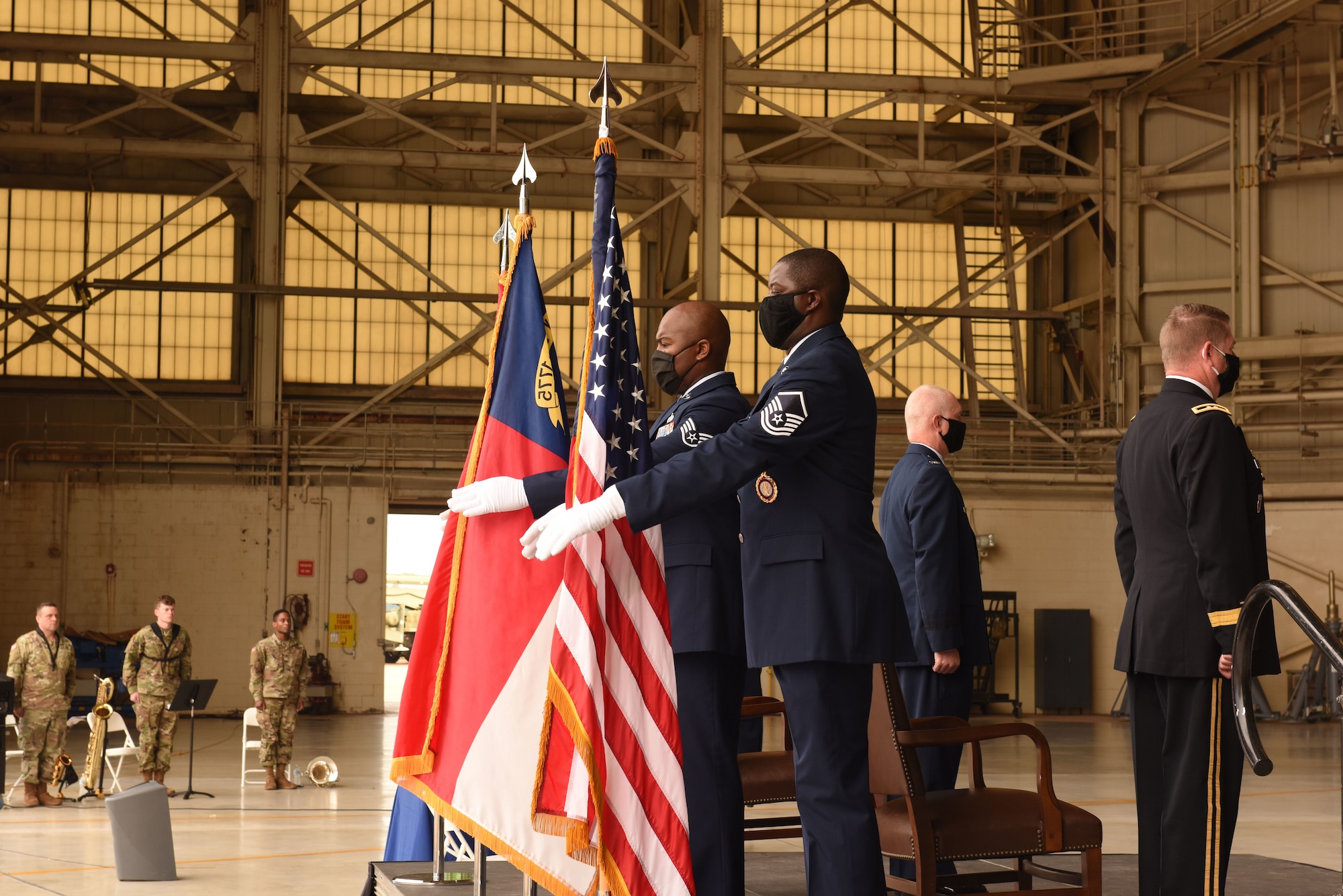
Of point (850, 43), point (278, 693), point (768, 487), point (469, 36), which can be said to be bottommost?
point (278, 693)

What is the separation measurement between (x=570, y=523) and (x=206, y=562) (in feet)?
53.4

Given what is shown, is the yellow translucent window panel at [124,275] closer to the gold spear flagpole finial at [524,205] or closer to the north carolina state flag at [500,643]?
the gold spear flagpole finial at [524,205]

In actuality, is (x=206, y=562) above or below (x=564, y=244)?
below

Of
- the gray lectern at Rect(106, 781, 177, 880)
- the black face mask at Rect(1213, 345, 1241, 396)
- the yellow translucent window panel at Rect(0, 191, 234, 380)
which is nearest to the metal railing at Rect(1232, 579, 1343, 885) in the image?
the black face mask at Rect(1213, 345, 1241, 396)

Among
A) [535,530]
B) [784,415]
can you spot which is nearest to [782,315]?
[784,415]

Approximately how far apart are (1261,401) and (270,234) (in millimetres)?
13559

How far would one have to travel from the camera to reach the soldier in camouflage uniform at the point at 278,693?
12.0 meters

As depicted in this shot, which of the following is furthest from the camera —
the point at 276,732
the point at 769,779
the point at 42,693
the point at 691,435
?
the point at 276,732

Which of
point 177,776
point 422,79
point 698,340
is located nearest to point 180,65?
point 422,79

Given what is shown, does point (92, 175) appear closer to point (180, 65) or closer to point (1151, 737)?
point (180, 65)

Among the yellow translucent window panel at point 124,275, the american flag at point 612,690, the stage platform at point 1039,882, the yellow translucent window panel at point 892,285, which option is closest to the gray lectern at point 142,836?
the stage platform at point 1039,882

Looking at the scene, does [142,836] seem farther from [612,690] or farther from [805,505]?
[805,505]

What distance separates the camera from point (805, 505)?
3.87 m

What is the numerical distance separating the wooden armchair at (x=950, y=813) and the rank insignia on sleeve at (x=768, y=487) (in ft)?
2.77
